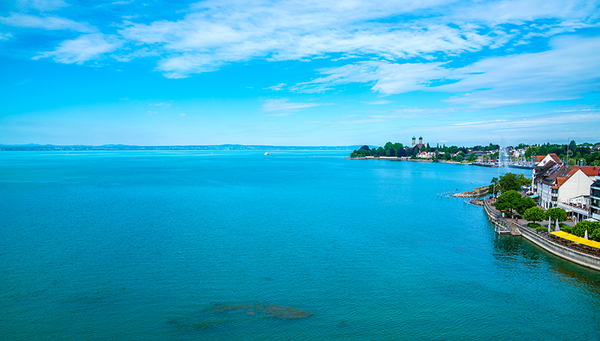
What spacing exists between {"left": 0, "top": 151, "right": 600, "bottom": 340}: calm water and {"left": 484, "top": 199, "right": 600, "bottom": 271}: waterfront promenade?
83cm

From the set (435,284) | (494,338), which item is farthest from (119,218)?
(494,338)

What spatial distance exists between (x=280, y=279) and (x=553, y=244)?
19990 millimetres

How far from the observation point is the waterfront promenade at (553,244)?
2370cm

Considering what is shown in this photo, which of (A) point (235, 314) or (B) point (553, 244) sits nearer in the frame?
(A) point (235, 314)

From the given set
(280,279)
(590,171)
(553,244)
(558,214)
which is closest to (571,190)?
(590,171)

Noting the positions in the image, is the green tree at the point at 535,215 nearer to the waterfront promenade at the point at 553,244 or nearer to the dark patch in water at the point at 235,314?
the waterfront promenade at the point at 553,244

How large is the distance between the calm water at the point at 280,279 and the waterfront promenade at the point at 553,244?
0.83 metres

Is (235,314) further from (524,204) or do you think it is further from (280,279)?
(524,204)

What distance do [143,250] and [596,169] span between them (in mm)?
45584

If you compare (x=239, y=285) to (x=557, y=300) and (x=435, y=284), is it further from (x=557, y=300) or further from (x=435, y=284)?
(x=557, y=300)

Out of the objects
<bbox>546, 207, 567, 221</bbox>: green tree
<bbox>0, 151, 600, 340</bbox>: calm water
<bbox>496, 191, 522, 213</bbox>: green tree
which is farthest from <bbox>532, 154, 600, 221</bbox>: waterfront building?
<bbox>0, 151, 600, 340</bbox>: calm water

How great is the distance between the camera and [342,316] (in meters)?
18.1

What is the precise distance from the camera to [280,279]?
2236 cm

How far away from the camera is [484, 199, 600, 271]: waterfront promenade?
2370cm
